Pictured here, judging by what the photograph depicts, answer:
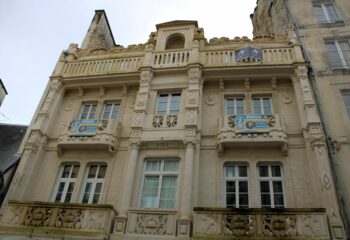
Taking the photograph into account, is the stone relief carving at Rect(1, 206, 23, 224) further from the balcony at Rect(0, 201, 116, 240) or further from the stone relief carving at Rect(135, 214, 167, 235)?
the stone relief carving at Rect(135, 214, 167, 235)

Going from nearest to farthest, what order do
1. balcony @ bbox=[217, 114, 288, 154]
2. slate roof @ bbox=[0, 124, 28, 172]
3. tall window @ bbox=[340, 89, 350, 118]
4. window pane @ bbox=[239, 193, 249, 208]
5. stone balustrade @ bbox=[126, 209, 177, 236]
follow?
stone balustrade @ bbox=[126, 209, 177, 236], window pane @ bbox=[239, 193, 249, 208], balcony @ bbox=[217, 114, 288, 154], tall window @ bbox=[340, 89, 350, 118], slate roof @ bbox=[0, 124, 28, 172]

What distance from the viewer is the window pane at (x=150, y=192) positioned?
10461mm

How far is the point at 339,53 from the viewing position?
13.7 metres

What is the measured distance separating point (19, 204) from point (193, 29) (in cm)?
1199

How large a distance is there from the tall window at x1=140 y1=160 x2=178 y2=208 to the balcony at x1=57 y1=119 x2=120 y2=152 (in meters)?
1.97

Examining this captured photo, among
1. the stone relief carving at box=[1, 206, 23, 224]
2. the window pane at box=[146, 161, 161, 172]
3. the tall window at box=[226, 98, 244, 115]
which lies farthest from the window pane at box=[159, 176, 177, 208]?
the stone relief carving at box=[1, 206, 23, 224]

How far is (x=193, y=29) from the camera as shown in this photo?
51.4 ft

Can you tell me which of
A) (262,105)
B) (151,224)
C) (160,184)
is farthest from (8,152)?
(262,105)

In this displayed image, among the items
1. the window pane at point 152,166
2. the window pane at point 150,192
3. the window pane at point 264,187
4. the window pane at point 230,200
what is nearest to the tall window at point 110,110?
the window pane at point 152,166

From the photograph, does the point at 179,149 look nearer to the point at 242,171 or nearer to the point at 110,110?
the point at 242,171

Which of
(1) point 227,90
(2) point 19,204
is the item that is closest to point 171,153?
(1) point 227,90

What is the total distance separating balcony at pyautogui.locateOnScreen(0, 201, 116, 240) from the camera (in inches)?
370

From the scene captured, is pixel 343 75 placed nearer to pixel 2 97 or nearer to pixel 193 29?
pixel 193 29

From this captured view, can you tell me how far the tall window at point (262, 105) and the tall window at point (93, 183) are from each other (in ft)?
23.9
